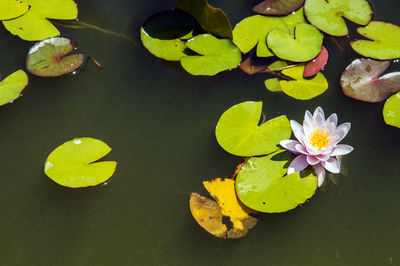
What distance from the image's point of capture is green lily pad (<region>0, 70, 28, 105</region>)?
8.40ft

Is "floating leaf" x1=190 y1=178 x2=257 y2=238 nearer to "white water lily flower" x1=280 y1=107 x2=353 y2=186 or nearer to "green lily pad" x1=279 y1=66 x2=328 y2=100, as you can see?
"white water lily flower" x1=280 y1=107 x2=353 y2=186

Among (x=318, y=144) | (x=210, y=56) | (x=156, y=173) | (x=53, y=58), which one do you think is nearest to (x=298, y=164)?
(x=318, y=144)

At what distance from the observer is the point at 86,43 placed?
9.43ft

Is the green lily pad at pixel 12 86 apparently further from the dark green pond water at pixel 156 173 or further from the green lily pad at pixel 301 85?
the green lily pad at pixel 301 85

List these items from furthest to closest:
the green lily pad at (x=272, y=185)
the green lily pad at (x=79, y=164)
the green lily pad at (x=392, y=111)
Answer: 1. the green lily pad at (x=392, y=111)
2. the green lily pad at (x=79, y=164)
3. the green lily pad at (x=272, y=185)

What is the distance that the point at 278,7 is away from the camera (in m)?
2.87

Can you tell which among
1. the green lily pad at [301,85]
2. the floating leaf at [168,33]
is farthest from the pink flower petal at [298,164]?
the floating leaf at [168,33]

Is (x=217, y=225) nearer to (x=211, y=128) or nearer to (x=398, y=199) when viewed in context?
(x=211, y=128)

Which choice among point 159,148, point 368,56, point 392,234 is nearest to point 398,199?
point 392,234

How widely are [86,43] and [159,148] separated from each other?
3.34 ft

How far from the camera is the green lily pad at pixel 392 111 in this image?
2.43m

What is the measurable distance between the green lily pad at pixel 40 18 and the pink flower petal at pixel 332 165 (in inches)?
→ 80.5

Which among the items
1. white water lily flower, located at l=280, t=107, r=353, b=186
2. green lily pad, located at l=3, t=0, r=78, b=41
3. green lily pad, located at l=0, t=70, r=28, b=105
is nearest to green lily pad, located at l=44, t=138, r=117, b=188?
green lily pad, located at l=0, t=70, r=28, b=105

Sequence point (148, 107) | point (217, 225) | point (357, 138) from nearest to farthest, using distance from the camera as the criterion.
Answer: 1. point (217, 225)
2. point (357, 138)
3. point (148, 107)
